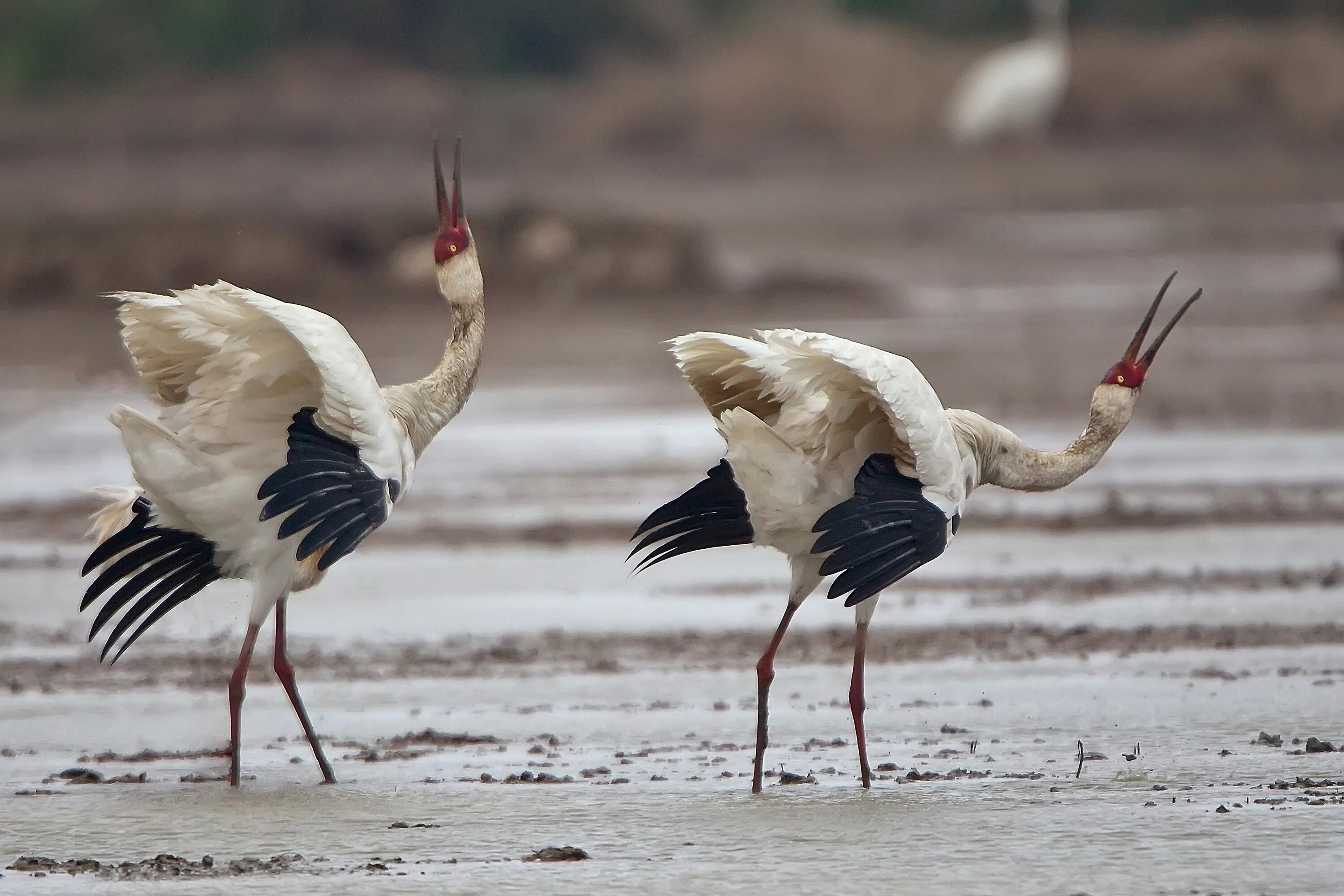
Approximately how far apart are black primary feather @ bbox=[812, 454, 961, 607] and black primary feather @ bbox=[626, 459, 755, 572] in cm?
29

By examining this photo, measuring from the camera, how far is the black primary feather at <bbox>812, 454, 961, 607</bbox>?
243 inches

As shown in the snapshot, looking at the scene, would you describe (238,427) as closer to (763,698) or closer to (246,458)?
(246,458)

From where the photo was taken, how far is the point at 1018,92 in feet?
99.3

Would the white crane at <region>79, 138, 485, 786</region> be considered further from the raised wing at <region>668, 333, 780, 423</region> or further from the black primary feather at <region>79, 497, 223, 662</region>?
the raised wing at <region>668, 333, 780, 423</region>

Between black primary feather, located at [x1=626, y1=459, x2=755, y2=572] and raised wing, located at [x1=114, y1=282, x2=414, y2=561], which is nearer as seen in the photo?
raised wing, located at [x1=114, y1=282, x2=414, y2=561]

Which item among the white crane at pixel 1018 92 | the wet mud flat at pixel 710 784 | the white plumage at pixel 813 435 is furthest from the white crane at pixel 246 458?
the white crane at pixel 1018 92

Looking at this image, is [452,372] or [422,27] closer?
[452,372]

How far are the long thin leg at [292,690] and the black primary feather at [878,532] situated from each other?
1469 millimetres

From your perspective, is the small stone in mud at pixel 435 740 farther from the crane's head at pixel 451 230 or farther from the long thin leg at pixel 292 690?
the crane's head at pixel 451 230

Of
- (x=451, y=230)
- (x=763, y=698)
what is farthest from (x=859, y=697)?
(x=451, y=230)

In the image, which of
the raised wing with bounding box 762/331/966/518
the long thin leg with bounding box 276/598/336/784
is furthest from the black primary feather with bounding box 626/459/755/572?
the long thin leg with bounding box 276/598/336/784

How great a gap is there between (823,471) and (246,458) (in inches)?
63.1

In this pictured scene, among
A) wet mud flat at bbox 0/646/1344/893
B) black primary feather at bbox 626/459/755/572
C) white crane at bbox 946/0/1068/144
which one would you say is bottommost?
wet mud flat at bbox 0/646/1344/893

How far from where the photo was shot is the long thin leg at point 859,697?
627 centimetres
